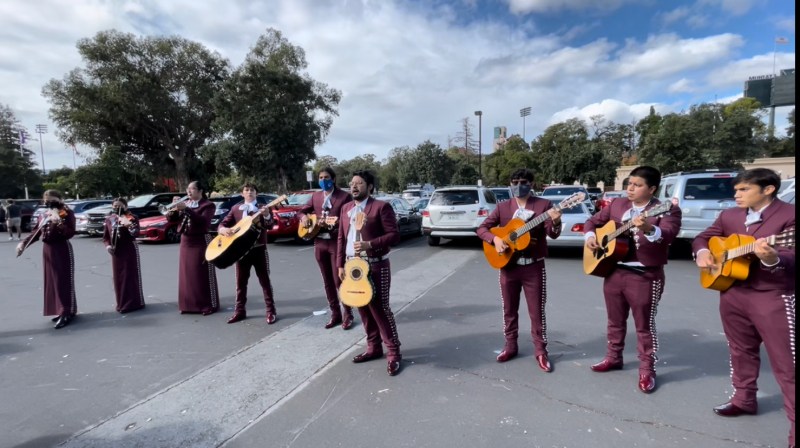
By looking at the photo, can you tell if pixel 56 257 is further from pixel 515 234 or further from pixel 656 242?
pixel 656 242

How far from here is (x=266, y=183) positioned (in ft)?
82.2

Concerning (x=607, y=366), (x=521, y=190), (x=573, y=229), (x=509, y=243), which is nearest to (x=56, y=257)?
(x=509, y=243)

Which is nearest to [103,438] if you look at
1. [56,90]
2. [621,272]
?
[621,272]

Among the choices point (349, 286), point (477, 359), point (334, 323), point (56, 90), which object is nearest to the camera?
point (349, 286)

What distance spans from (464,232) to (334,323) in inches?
249

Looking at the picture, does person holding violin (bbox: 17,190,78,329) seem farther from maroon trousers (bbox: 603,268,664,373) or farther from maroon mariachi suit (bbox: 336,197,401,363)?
maroon trousers (bbox: 603,268,664,373)

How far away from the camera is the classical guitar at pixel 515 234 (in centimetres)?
361

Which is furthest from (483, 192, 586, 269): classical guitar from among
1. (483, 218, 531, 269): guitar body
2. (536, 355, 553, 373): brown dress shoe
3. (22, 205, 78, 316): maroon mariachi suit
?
(22, 205, 78, 316): maroon mariachi suit

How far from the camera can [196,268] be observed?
5609 millimetres

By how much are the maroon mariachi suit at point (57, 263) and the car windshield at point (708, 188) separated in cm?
1091

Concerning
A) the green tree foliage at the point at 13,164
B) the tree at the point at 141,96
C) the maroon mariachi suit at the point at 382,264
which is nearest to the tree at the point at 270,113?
the tree at the point at 141,96

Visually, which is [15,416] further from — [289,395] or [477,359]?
[477,359]

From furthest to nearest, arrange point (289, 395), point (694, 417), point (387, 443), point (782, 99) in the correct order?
1. point (782, 99)
2. point (289, 395)
3. point (694, 417)
4. point (387, 443)

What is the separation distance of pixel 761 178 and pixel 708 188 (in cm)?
725
